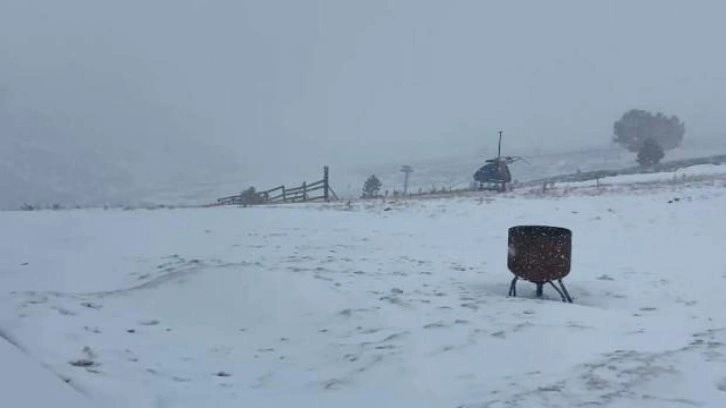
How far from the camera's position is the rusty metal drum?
9.90 m

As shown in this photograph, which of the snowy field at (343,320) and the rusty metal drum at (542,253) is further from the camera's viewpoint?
the rusty metal drum at (542,253)

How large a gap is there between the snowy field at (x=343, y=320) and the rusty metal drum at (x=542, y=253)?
534 mm

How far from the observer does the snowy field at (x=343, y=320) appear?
577cm

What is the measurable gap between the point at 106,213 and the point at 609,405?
16.5 m

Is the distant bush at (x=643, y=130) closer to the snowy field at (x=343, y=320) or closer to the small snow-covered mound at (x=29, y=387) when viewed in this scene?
the snowy field at (x=343, y=320)

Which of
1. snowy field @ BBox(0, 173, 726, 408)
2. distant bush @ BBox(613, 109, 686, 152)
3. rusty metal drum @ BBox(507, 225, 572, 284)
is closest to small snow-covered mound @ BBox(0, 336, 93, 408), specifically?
snowy field @ BBox(0, 173, 726, 408)

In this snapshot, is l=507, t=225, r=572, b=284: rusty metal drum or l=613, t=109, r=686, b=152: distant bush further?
l=613, t=109, r=686, b=152: distant bush

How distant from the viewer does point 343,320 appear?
8.58 meters

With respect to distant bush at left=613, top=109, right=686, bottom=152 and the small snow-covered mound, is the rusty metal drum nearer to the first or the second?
the small snow-covered mound

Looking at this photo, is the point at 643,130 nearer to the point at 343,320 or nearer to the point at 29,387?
the point at 343,320

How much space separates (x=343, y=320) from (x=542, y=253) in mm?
3083

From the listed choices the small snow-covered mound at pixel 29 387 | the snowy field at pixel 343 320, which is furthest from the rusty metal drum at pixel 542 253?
the small snow-covered mound at pixel 29 387

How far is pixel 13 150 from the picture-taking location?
109 meters

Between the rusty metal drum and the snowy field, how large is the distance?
0.53 meters
